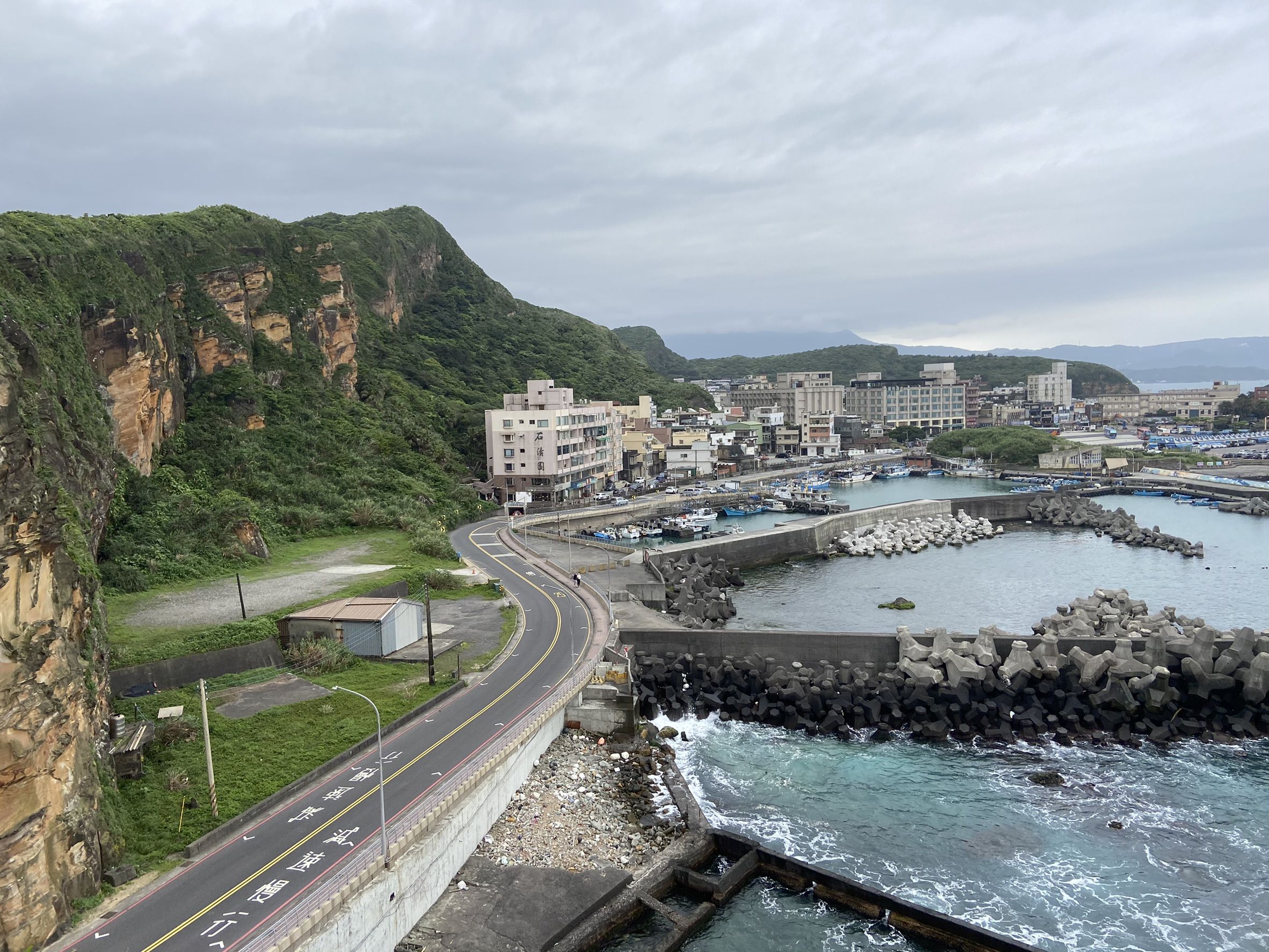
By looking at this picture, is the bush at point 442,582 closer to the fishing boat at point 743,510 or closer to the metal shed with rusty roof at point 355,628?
the metal shed with rusty roof at point 355,628

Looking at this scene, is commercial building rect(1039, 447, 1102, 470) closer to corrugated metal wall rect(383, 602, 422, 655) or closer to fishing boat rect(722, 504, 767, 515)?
fishing boat rect(722, 504, 767, 515)

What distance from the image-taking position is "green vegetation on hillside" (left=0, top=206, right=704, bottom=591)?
3991 centimetres

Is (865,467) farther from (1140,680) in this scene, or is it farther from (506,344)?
(1140,680)

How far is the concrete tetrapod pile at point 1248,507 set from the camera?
85.1 m

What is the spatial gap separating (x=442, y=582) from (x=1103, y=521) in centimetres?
6700

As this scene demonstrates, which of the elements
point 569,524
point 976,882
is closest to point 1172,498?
point 569,524

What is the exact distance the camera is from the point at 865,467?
431 ft

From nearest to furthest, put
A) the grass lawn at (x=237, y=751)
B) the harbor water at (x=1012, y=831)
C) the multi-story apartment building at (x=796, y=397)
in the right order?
1. the grass lawn at (x=237, y=751)
2. the harbor water at (x=1012, y=831)
3. the multi-story apartment building at (x=796, y=397)

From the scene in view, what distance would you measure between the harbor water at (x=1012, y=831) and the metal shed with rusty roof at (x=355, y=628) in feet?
40.1

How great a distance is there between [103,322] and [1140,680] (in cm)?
5588

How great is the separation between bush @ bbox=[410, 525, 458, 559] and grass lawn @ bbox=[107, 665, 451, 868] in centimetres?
1941

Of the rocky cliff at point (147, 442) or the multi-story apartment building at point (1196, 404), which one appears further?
the multi-story apartment building at point (1196, 404)

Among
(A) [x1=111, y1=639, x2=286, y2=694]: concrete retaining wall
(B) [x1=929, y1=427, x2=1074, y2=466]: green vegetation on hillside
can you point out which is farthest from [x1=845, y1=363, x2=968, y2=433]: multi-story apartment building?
(A) [x1=111, y1=639, x2=286, y2=694]: concrete retaining wall

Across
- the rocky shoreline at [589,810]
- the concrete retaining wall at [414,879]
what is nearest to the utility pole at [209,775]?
the concrete retaining wall at [414,879]
